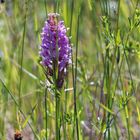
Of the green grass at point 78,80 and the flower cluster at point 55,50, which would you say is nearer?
the flower cluster at point 55,50

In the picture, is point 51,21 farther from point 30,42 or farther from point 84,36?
point 84,36

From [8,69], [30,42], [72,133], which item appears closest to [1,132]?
[72,133]

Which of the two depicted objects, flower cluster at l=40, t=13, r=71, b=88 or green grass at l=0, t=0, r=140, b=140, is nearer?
flower cluster at l=40, t=13, r=71, b=88

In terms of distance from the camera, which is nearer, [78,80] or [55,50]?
[55,50]
